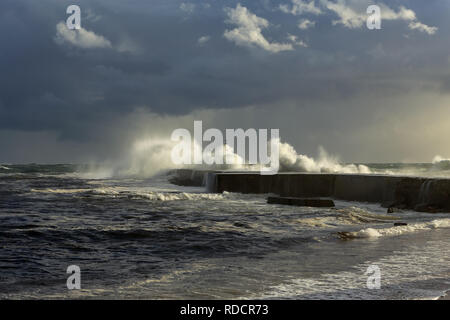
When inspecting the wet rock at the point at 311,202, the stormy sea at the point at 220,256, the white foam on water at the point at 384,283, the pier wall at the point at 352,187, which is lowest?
the stormy sea at the point at 220,256

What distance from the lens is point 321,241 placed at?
901 centimetres

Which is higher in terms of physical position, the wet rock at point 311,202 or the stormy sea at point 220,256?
the wet rock at point 311,202

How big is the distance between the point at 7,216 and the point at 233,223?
20.6 feet

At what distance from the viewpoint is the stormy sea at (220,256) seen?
5266 mm

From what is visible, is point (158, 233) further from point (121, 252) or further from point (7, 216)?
point (7, 216)

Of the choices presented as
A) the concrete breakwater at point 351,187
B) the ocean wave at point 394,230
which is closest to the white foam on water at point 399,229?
the ocean wave at point 394,230

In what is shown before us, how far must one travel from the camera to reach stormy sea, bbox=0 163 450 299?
5.27m

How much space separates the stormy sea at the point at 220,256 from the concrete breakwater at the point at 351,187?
13.2ft

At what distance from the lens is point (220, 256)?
7574 mm

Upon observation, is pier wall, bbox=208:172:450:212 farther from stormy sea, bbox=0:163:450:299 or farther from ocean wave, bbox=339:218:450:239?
ocean wave, bbox=339:218:450:239

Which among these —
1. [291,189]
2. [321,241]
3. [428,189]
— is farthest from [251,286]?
[291,189]

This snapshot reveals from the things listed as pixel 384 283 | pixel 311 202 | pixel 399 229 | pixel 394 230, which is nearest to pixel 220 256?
pixel 384 283

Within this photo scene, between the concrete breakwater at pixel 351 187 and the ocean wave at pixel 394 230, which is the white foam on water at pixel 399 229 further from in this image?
the concrete breakwater at pixel 351 187

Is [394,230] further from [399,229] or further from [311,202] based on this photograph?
[311,202]
